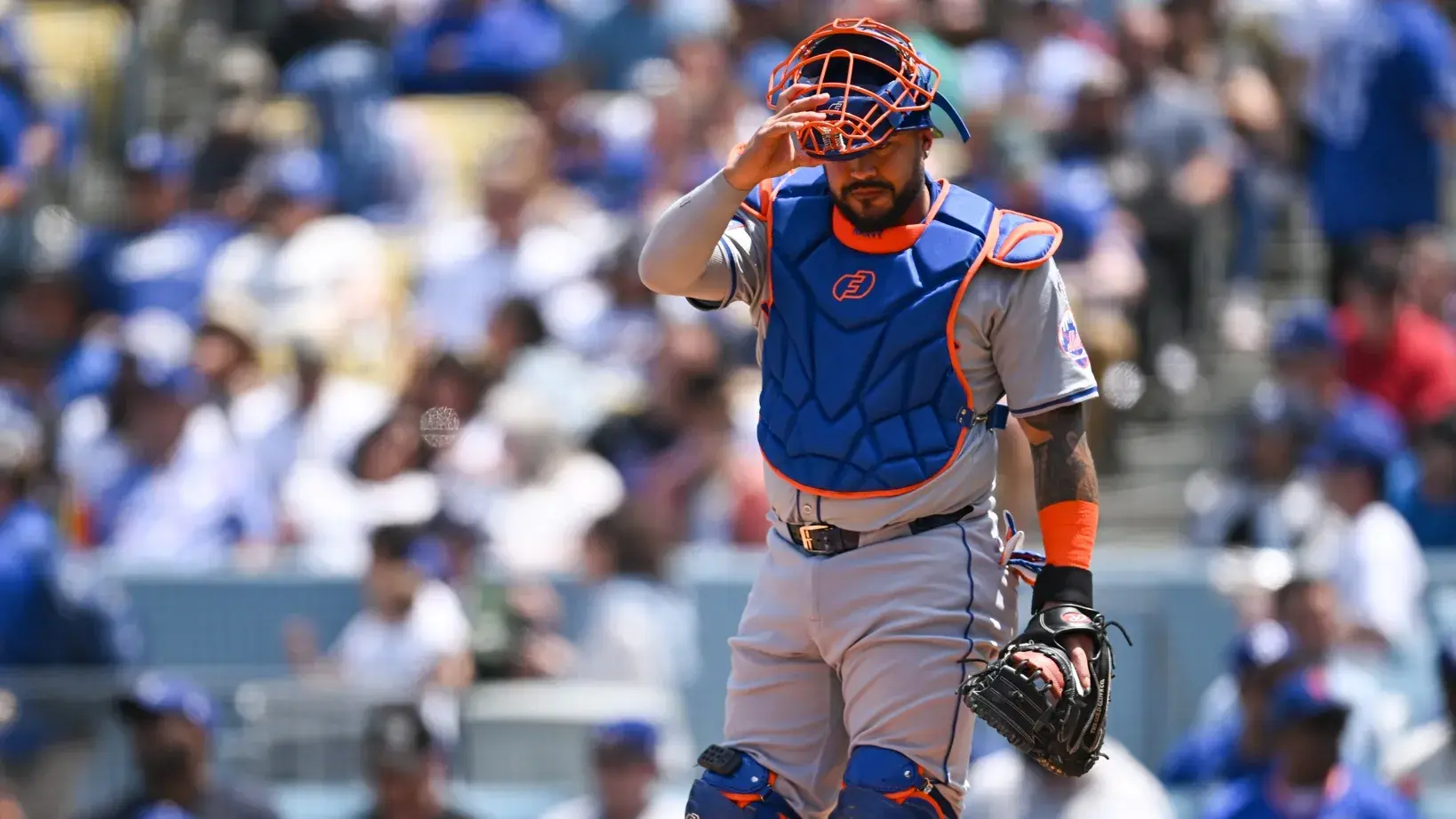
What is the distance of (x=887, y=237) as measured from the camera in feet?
14.3

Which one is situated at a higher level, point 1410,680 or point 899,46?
point 899,46

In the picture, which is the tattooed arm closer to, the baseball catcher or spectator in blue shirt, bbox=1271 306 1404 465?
the baseball catcher

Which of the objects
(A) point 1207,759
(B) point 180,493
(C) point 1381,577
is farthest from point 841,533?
(B) point 180,493

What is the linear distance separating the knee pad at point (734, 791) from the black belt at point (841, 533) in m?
0.44

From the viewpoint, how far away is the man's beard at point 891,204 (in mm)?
4336

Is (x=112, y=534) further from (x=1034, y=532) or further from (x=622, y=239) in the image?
(x=1034, y=532)

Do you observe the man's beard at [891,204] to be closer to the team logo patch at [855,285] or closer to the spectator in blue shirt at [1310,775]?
the team logo patch at [855,285]

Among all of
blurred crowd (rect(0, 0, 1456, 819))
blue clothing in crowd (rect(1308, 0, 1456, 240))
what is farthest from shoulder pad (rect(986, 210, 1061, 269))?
blue clothing in crowd (rect(1308, 0, 1456, 240))

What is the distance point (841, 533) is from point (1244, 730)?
131 inches

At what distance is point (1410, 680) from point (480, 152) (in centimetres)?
622

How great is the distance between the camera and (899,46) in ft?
14.2

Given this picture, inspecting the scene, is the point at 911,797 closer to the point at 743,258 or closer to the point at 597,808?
the point at 743,258

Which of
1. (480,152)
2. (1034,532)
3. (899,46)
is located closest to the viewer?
(899,46)

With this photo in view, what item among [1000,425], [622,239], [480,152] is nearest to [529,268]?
[622,239]
